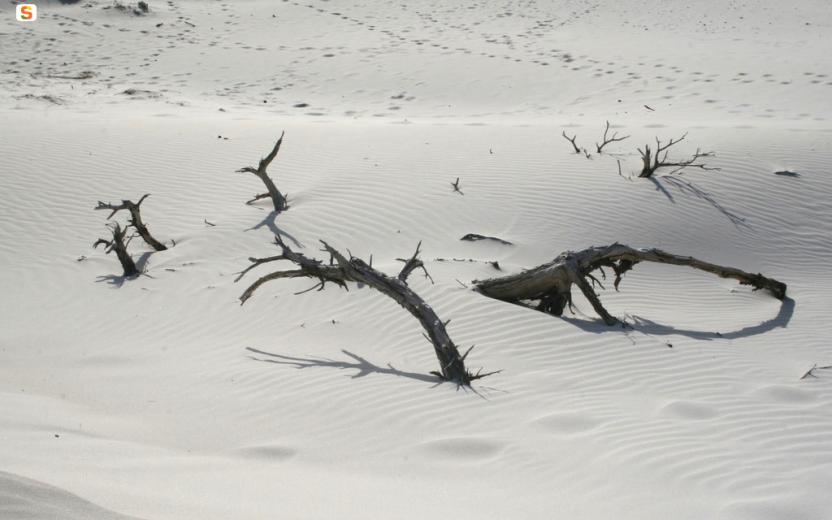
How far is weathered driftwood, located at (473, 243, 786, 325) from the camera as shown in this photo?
22.1 ft

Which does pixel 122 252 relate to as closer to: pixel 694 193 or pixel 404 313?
pixel 404 313


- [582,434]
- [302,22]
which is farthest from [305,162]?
[302,22]

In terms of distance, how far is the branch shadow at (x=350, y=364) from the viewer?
570 cm

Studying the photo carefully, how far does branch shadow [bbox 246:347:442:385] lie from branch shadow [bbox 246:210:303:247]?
2.61 m

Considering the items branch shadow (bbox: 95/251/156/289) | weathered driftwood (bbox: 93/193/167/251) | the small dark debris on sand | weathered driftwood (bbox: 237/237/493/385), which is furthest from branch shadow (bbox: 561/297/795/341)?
weathered driftwood (bbox: 93/193/167/251)

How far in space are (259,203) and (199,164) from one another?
6.18 ft

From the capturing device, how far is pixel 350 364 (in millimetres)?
5961

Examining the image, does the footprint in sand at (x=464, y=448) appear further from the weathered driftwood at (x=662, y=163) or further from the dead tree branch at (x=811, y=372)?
the weathered driftwood at (x=662, y=163)

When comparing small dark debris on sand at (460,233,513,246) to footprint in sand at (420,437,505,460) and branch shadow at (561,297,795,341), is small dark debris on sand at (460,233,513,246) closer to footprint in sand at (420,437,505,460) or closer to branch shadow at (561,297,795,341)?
branch shadow at (561,297,795,341)

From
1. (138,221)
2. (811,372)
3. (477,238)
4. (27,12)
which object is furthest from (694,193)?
(27,12)

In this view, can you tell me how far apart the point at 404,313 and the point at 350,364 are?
1.13 metres

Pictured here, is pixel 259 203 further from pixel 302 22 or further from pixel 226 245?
pixel 302 22

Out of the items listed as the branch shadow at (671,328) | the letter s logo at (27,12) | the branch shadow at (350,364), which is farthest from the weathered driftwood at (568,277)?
the letter s logo at (27,12)

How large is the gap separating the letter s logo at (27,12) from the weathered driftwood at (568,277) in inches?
802
